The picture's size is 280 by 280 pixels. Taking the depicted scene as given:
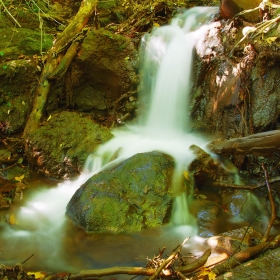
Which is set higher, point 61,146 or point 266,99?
point 266,99

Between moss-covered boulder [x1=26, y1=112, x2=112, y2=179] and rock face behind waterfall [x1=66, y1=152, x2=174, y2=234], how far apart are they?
→ 1.18 m

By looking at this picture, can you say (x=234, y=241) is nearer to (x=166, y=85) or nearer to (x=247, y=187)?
(x=247, y=187)

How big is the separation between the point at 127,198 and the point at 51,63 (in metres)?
3.87

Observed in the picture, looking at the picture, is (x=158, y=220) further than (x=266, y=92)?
No

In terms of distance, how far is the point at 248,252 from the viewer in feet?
9.28

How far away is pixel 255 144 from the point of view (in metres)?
3.93

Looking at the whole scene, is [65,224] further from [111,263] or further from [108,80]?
[108,80]

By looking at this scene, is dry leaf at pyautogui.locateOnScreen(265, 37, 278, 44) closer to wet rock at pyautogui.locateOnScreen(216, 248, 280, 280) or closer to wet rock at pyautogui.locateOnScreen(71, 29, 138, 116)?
wet rock at pyautogui.locateOnScreen(71, 29, 138, 116)

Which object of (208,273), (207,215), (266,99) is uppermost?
(266,99)

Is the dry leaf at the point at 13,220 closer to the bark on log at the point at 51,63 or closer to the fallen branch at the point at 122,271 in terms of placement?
the fallen branch at the point at 122,271

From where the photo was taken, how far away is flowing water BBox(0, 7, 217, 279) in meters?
3.42

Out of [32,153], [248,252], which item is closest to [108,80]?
[32,153]

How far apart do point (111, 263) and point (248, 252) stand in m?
1.50

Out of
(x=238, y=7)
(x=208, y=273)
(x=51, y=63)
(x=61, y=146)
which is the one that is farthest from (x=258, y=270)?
(x=51, y=63)
